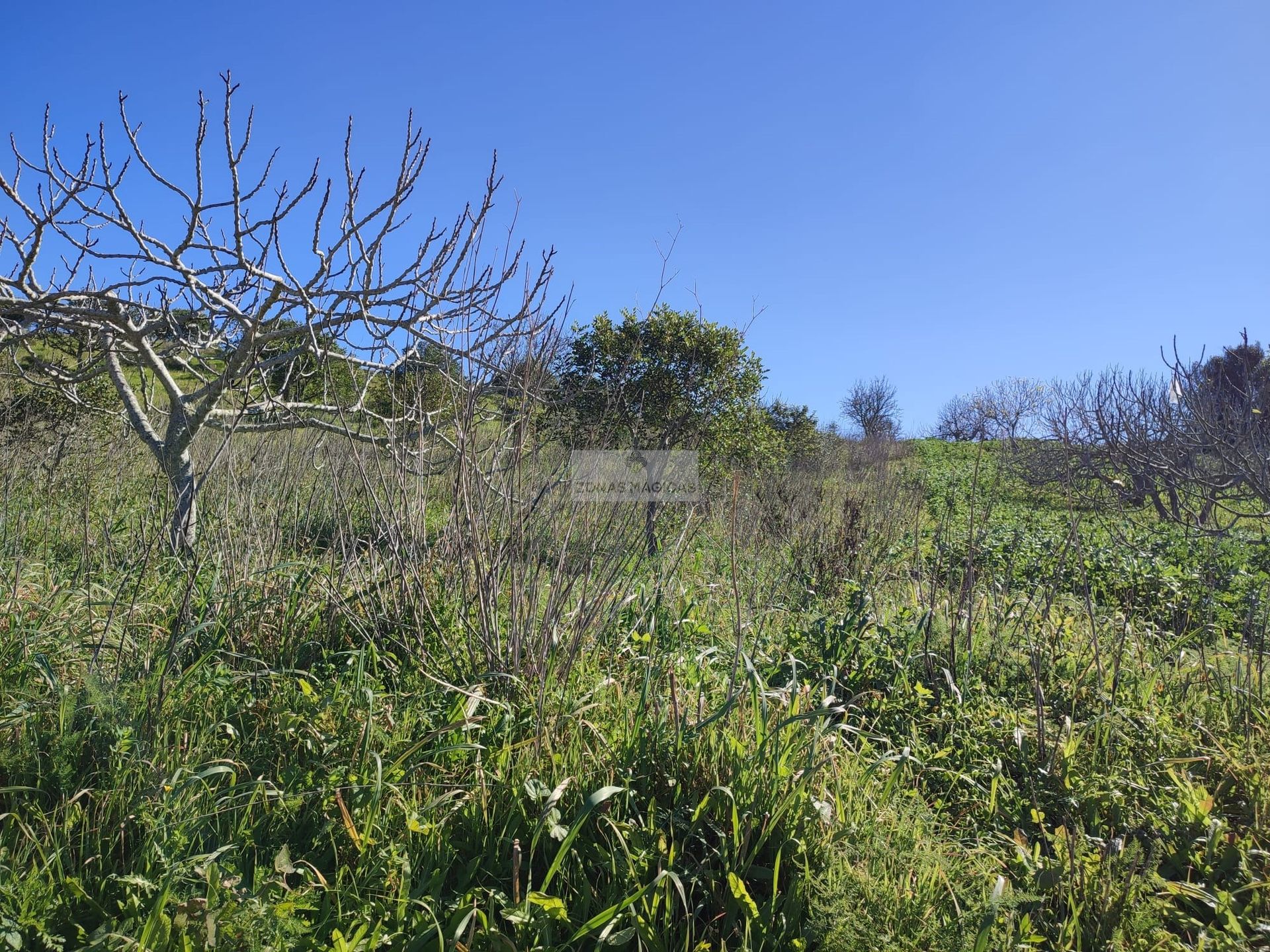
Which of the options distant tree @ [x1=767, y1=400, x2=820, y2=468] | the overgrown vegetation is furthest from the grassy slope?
distant tree @ [x1=767, y1=400, x2=820, y2=468]

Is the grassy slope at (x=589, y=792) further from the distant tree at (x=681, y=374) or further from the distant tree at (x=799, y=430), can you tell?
the distant tree at (x=799, y=430)

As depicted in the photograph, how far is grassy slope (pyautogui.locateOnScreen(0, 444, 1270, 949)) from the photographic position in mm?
1688

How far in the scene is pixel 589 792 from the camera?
6.71ft

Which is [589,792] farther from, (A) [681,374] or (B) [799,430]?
(B) [799,430]

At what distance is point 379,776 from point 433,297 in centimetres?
206

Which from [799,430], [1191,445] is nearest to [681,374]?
[1191,445]

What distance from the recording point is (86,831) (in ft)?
5.97

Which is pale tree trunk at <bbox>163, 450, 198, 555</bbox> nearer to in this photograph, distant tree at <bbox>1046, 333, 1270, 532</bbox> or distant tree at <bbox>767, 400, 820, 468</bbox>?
distant tree at <bbox>1046, 333, 1270, 532</bbox>

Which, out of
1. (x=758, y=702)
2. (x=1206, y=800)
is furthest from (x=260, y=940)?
(x=1206, y=800)

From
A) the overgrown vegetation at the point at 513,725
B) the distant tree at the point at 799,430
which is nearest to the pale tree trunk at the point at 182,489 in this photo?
the overgrown vegetation at the point at 513,725

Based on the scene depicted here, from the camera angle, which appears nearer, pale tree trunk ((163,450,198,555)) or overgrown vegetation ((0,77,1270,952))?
overgrown vegetation ((0,77,1270,952))

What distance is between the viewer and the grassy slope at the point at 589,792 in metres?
1.69

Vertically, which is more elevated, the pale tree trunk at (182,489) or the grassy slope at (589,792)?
the pale tree trunk at (182,489)

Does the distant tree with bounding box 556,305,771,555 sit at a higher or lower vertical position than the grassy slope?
higher
